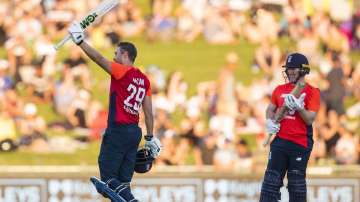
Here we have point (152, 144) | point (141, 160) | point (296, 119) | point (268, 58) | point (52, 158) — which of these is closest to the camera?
point (296, 119)

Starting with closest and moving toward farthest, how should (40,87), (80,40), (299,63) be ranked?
(80,40)
(299,63)
(40,87)

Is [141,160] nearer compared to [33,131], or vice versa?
[141,160]

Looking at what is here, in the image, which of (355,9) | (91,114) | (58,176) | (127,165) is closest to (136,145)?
(127,165)

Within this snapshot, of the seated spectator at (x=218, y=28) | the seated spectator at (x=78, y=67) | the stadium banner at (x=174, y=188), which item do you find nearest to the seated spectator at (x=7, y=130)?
the seated spectator at (x=78, y=67)

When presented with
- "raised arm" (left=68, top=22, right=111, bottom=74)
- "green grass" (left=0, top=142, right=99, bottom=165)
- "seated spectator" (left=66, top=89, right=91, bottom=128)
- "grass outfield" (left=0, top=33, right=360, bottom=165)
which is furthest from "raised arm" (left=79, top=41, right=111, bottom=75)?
"grass outfield" (left=0, top=33, right=360, bottom=165)

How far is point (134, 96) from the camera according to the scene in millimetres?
8797

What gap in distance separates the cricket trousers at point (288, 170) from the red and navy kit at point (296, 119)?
0.08 meters

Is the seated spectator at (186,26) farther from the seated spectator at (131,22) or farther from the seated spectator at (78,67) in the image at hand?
the seated spectator at (78,67)

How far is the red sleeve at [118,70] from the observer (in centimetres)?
859

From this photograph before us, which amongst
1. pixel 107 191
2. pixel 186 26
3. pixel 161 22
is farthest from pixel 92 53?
pixel 186 26

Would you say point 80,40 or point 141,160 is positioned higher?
point 80,40

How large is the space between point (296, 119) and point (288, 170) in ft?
1.80

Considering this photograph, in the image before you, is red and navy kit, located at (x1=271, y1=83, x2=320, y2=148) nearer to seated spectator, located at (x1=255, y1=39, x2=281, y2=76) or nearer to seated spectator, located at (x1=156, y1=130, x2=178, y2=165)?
seated spectator, located at (x1=156, y1=130, x2=178, y2=165)

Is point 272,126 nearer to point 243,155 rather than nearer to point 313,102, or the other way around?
point 313,102
